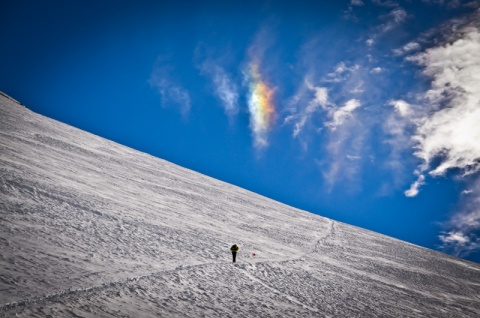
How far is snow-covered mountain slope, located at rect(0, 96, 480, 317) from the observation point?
46.1 inches

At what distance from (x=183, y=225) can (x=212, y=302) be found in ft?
4.39

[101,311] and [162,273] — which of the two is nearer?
[101,311]

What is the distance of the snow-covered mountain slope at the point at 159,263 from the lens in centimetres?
117

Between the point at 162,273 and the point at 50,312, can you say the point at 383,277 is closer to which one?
the point at 162,273

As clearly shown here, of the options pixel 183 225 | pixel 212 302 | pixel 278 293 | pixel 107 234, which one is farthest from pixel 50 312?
pixel 183 225

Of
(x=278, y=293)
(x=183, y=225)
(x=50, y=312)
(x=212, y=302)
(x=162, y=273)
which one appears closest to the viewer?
(x=50, y=312)

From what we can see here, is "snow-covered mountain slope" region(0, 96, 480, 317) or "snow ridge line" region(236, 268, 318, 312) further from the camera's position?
"snow ridge line" region(236, 268, 318, 312)

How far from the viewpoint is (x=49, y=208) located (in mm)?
1935

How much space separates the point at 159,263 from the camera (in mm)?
1629

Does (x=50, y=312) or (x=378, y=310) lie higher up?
(x=378, y=310)

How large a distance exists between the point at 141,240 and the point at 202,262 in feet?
1.38

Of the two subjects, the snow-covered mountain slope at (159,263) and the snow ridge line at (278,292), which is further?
the snow ridge line at (278,292)

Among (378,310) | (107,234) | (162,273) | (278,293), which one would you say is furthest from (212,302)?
(378,310)

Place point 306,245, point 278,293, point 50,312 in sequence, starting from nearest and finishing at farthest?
point 50,312 → point 278,293 → point 306,245
